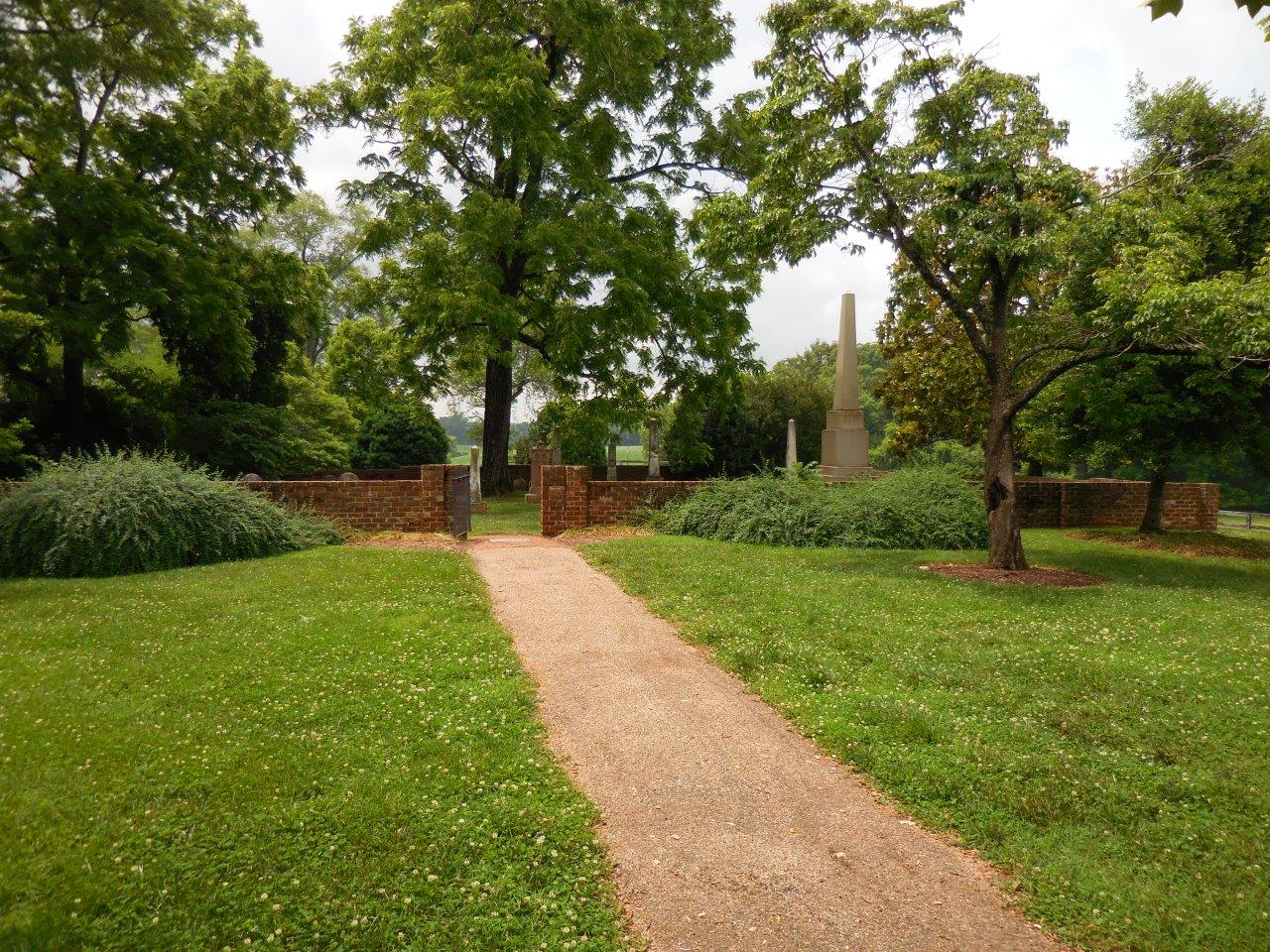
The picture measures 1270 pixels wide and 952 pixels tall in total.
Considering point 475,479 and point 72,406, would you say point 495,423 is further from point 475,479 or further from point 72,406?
point 72,406

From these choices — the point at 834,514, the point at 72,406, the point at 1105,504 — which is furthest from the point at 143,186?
the point at 1105,504

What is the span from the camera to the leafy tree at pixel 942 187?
9859 millimetres

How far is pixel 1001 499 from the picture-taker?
10.6 metres

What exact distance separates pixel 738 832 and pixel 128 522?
981cm

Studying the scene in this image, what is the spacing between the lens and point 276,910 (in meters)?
2.92

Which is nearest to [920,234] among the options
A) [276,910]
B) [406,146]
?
[276,910]

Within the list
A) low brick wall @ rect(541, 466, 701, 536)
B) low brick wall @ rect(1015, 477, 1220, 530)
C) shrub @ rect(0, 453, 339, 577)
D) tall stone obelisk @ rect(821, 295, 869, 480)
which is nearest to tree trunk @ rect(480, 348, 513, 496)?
low brick wall @ rect(541, 466, 701, 536)

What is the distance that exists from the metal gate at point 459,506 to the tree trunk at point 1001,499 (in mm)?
8634

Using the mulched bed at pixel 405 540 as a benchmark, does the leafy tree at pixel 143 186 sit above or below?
above

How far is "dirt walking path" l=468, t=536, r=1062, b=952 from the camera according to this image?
9.77 ft

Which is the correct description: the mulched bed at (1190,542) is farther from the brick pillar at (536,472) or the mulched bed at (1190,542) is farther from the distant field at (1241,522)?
the brick pillar at (536,472)

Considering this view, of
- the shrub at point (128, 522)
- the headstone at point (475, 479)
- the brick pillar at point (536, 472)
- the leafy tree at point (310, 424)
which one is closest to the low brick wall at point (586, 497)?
the shrub at point (128, 522)

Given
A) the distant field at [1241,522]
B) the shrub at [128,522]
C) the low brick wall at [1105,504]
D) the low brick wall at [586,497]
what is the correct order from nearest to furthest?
the shrub at [128,522], the low brick wall at [586,497], the low brick wall at [1105,504], the distant field at [1241,522]

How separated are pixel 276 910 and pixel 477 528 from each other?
40.2 ft
